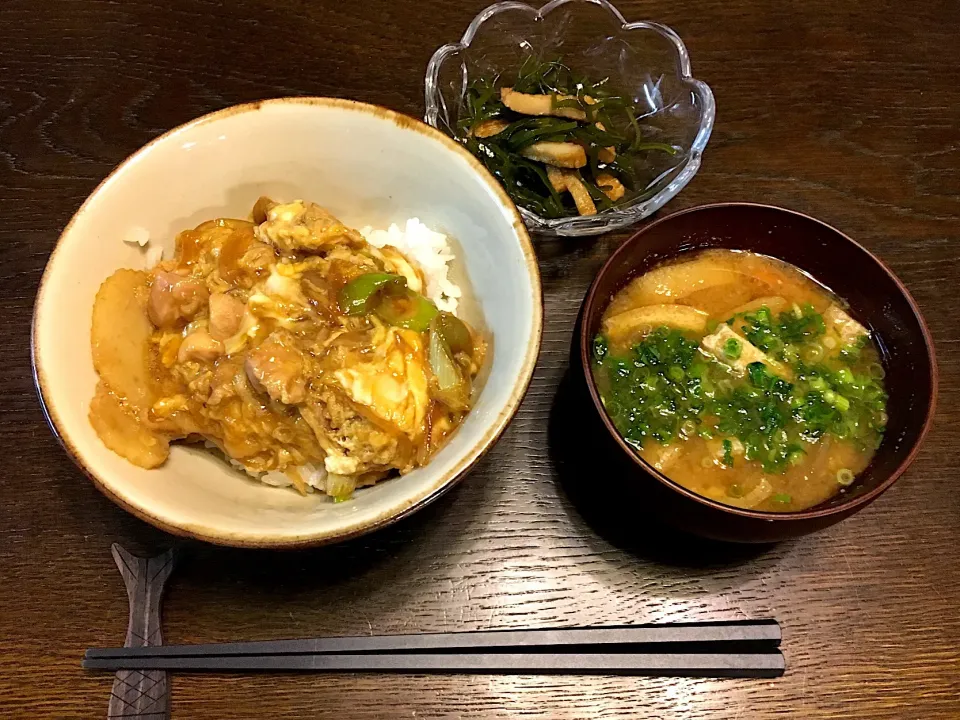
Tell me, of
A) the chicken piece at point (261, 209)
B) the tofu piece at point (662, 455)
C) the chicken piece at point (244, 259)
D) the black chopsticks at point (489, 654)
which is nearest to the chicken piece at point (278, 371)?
the chicken piece at point (244, 259)

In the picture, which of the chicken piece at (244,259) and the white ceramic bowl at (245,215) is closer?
the white ceramic bowl at (245,215)

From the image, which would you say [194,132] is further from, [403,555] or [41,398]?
[403,555]

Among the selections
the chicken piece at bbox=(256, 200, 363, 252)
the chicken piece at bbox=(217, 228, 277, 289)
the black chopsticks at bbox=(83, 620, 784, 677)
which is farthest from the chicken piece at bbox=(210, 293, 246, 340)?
the black chopsticks at bbox=(83, 620, 784, 677)

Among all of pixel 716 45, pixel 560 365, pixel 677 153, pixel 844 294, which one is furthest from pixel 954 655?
pixel 716 45

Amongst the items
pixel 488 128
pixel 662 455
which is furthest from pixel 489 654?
pixel 488 128

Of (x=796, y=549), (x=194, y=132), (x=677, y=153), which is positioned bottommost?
(x=796, y=549)

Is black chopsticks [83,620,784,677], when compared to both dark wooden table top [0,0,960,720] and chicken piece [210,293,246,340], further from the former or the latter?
chicken piece [210,293,246,340]

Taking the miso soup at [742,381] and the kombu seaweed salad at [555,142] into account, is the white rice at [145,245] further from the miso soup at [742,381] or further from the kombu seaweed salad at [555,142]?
the miso soup at [742,381]
